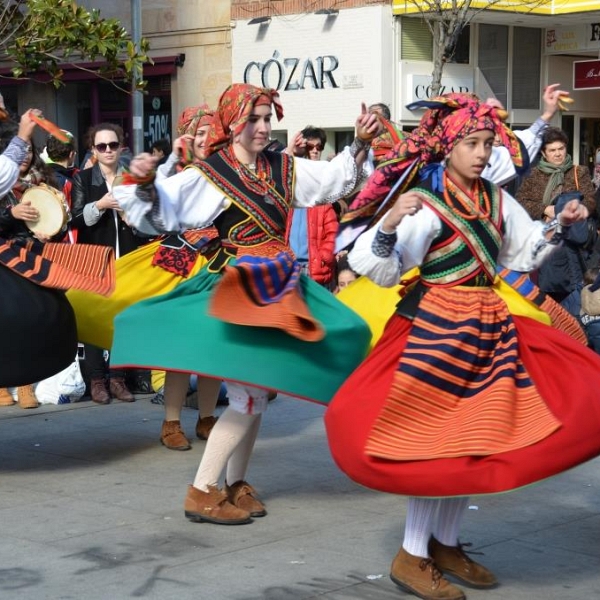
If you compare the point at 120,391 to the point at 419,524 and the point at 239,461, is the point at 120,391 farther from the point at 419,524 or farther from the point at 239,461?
the point at 419,524

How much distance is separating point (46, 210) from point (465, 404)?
3115mm

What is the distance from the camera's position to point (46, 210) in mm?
6871

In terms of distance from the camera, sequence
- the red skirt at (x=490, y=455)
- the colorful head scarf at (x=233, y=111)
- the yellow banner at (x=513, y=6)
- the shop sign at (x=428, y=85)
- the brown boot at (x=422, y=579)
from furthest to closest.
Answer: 1. the shop sign at (x=428, y=85)
2. the yellow banner at (x=513, y=6)
3. the colorful head scarf at (x=233, y=111)
4. the brown boot at (x=422, y=579)
5. the red skirt at (x=490, y=455)

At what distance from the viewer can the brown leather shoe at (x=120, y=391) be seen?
8.66 meters

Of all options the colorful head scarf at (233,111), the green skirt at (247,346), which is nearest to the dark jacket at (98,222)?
the colorful head scarf at (233,111)

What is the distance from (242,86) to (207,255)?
82 cm

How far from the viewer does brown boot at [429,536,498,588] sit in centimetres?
479

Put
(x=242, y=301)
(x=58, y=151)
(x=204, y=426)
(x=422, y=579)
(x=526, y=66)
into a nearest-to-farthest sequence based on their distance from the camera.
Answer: (x=422, y=579) → (x=242, y=301) → (x=204, y=426) → (x=58, y=151) → (x=526, y=66)

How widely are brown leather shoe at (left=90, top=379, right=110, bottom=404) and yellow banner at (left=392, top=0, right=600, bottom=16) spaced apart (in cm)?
978

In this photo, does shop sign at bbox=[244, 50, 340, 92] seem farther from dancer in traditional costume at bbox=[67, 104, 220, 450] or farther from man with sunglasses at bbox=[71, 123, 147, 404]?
dancer in traditional costume at bbox=[67, 104, 220, 450]

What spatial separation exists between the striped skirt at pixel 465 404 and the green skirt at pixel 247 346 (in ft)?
2.17

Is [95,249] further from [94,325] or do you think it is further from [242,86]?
[242,86]

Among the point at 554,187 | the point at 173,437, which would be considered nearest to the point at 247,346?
the point at 173,437

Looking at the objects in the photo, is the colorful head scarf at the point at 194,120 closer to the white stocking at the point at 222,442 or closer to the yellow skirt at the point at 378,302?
the yellow skirt at the point at 378,302
